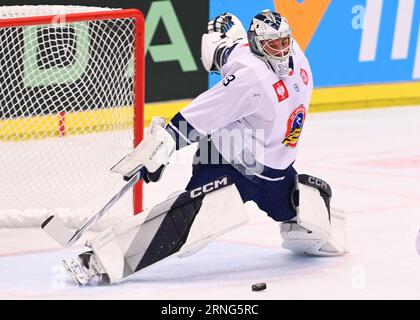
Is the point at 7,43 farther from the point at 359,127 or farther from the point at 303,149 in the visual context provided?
the point at 359,127

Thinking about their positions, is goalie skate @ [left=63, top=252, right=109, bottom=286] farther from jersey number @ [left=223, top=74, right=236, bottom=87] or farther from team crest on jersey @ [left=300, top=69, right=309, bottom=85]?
team crest on jersey @ [left=300, top=69, right=309, bottom=85]

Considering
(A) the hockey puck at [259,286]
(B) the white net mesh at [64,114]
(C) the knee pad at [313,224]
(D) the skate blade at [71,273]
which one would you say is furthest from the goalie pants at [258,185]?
(B) the white net mesh at [64,114]

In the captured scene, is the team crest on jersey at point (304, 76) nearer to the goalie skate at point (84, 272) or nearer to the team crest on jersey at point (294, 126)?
the team crest on jersey at point (294, 126)

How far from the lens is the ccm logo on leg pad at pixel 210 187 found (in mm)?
4695

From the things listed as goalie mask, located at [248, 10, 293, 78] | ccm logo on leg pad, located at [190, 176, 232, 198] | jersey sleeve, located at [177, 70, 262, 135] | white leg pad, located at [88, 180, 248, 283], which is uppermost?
goalie mask, located at [248, 10, 293, 78]

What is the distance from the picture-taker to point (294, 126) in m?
4.85

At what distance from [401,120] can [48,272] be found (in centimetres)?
448

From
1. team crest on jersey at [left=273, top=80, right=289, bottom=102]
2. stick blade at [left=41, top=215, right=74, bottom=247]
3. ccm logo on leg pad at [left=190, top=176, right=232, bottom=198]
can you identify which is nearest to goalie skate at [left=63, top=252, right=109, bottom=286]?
stick blade at [left=41, top=215, right=74, bottom=247]

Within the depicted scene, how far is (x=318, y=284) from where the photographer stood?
469 cm

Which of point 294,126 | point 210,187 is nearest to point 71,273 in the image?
point 210,187

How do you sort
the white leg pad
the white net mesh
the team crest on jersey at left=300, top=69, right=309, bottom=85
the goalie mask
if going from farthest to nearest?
1. the white net mesh
2. the team crest on jersey at left=300, top=69, right=309, bottom=85
3. the goalie mask
4. the white leg pad

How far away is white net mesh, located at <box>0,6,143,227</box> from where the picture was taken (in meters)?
6.11

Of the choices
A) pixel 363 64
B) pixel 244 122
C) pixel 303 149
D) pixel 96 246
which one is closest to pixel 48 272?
pixel 96 246

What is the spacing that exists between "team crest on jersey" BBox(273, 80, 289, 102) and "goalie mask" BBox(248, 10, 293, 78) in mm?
33
